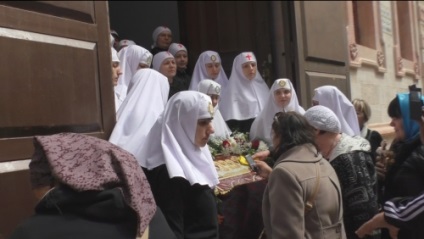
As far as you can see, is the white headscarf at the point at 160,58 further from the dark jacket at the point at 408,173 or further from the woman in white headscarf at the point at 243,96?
the dark jacket at the point at 408,173

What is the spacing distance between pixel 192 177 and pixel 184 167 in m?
0.06

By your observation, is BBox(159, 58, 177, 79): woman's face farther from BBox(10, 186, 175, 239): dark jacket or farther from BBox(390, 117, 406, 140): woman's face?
BBox(10, 186, 175, 239): dark jacket

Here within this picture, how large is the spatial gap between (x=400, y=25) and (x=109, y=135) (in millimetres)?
9043

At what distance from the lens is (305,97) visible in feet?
20.4

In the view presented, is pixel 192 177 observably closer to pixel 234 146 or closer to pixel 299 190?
pixel 299 190

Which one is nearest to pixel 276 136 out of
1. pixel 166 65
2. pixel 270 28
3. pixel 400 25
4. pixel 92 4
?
pixel 92 4

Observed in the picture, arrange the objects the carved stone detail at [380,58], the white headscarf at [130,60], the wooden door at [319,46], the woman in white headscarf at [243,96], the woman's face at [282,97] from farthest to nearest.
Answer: the carved stone detail at [380,58]
the wooden door at [319,46]
the woman in white headscarf at [243,96]
the woman's face at [282,97]
the white headscarf at [130,60]

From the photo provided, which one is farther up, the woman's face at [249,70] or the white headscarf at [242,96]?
the woman's face at [249,70]

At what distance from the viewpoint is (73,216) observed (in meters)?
1.85

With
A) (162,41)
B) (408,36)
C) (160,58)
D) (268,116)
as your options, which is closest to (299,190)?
(268,116)

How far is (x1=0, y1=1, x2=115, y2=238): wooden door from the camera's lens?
9.57 feet

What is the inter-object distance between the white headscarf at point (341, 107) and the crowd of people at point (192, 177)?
24.1 inches

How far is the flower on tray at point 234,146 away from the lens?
4.37 meters

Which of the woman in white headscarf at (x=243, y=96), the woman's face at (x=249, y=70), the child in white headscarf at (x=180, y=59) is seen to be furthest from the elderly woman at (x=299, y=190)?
the child in white headscarf at (x=180, y=59)
